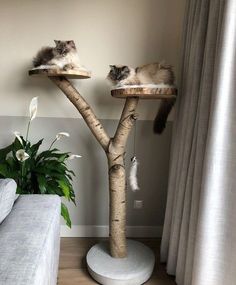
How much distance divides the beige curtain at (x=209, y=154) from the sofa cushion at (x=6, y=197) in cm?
92

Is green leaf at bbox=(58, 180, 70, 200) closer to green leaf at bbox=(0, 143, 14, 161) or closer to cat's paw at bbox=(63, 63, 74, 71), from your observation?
green leaf at bbox=(0, 143, 14, 161)

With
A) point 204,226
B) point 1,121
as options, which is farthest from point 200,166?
point 1,121

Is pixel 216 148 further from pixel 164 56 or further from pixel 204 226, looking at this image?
pixel 164 56

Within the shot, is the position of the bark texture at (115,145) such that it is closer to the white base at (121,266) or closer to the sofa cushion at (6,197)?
the white base at (121,266)

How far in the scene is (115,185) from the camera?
69.5 inches

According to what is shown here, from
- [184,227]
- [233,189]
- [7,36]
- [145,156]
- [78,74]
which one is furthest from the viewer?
[145,156]

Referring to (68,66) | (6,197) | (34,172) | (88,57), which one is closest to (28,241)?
(6,197)

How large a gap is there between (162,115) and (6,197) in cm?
122

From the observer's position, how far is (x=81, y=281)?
174cm

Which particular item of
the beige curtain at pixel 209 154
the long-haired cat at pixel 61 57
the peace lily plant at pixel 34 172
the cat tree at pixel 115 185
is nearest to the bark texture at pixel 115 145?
the cat tree at pixel 115 185

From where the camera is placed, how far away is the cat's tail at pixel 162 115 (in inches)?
73.6

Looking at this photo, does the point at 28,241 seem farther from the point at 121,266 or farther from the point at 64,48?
the point at 64,48

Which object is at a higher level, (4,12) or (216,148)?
(4,12)

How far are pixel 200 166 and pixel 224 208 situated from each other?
9.2 inches
